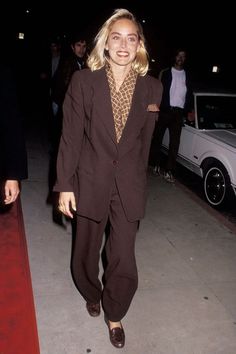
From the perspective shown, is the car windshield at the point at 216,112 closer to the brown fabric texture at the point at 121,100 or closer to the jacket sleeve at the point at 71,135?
the brown fabric texture at the point at 121,100

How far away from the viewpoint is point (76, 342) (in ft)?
8.84

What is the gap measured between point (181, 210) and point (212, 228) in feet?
1.86

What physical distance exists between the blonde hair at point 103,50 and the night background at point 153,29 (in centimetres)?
2002

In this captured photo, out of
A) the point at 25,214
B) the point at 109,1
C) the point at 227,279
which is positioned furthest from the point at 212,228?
the point at 109,1

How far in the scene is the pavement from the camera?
2.80m

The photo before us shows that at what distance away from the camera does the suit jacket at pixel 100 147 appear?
234 cm

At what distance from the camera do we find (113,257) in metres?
2.60

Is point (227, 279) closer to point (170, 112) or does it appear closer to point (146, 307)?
point (146, 307)

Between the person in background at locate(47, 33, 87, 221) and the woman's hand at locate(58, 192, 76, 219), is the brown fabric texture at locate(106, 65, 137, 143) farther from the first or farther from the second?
the person in background at locate(47, 33, 87, 221)

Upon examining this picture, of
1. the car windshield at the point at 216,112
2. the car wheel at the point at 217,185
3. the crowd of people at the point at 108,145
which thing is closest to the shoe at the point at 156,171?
the car wheel at the point at 217,185

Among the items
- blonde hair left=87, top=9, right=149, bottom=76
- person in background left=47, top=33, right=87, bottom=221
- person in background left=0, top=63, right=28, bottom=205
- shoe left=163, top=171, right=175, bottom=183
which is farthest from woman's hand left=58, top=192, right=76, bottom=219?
shoe left=163, top=171, right=175, bottom=183

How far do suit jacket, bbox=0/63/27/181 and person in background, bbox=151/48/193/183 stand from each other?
13.6 feet

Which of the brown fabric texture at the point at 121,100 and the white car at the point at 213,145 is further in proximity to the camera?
the white car at the point at 213,145

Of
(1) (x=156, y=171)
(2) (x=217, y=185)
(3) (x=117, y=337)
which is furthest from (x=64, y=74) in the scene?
(3) (x=117, y=337)
